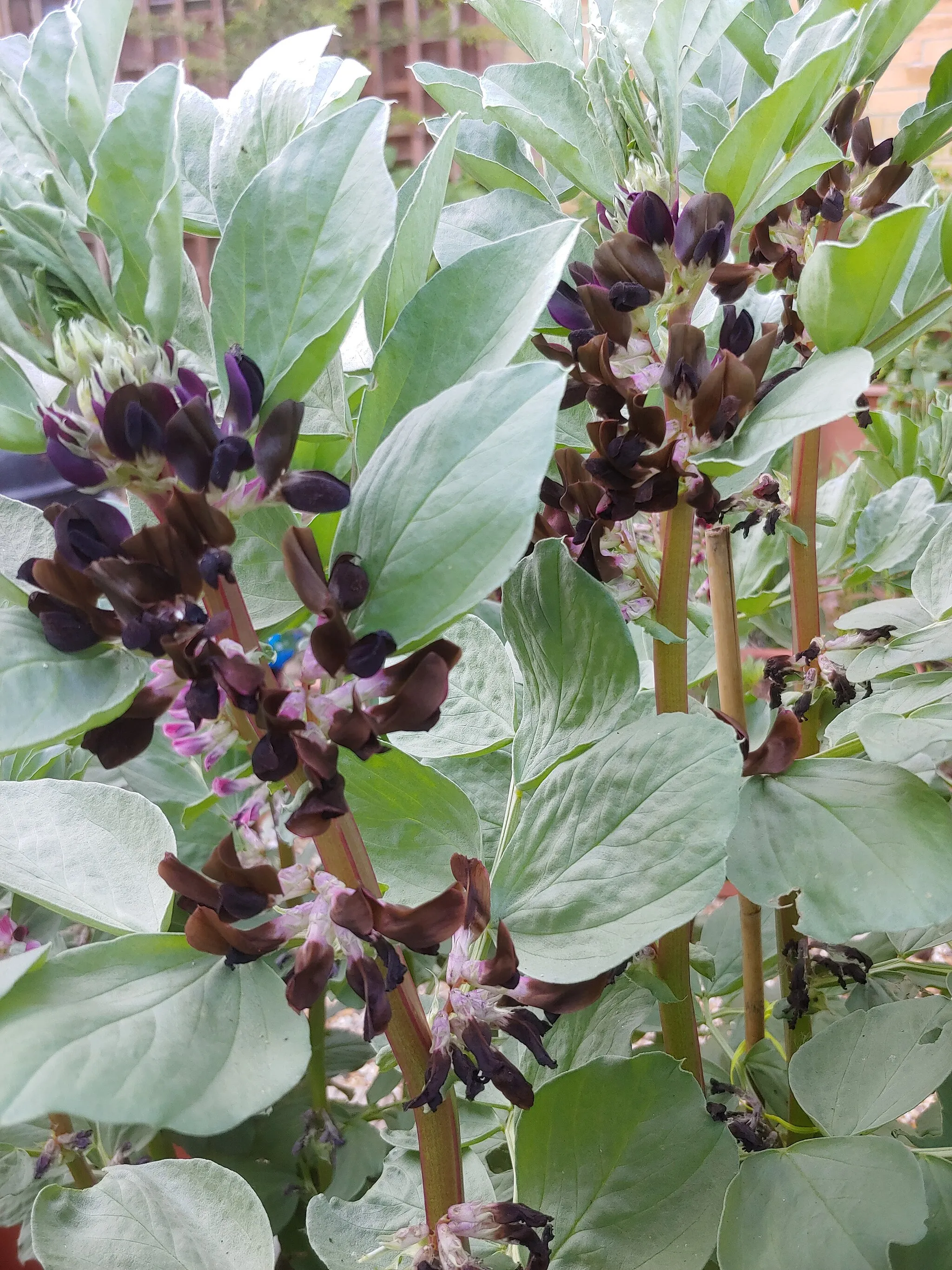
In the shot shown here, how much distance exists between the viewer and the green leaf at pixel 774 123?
269 mm

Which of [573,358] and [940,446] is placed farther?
[940,446]

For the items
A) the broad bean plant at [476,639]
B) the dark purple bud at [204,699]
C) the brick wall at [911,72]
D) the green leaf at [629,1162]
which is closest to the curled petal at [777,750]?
the broad bean plant at [476,639]

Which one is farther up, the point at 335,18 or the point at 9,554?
the point at 335,18

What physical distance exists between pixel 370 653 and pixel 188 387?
0.08 meters

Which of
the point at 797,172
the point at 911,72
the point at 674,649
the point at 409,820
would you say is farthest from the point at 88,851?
the point at 911,72

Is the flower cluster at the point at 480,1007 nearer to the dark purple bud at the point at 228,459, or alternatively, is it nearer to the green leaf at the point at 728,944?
the dark purple bud at the point at 228,459

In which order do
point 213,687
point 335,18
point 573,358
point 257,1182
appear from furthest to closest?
point 335,18
point 257,1182
point 573,358
point 213,687

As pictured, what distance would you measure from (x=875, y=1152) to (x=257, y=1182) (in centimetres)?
37

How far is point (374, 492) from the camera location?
0.73 feet

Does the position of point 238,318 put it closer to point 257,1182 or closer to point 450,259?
point 450,259

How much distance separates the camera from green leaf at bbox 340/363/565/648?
0.19 meters

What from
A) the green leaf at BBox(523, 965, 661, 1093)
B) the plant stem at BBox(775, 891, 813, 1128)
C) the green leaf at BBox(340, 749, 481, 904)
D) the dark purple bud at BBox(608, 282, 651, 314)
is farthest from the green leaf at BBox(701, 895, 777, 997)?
the dark purple bud at BBox(608, 282, 651, 314)

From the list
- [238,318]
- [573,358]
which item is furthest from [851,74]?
[238,318]

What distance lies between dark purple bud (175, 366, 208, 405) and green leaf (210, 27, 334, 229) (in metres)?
0.06
